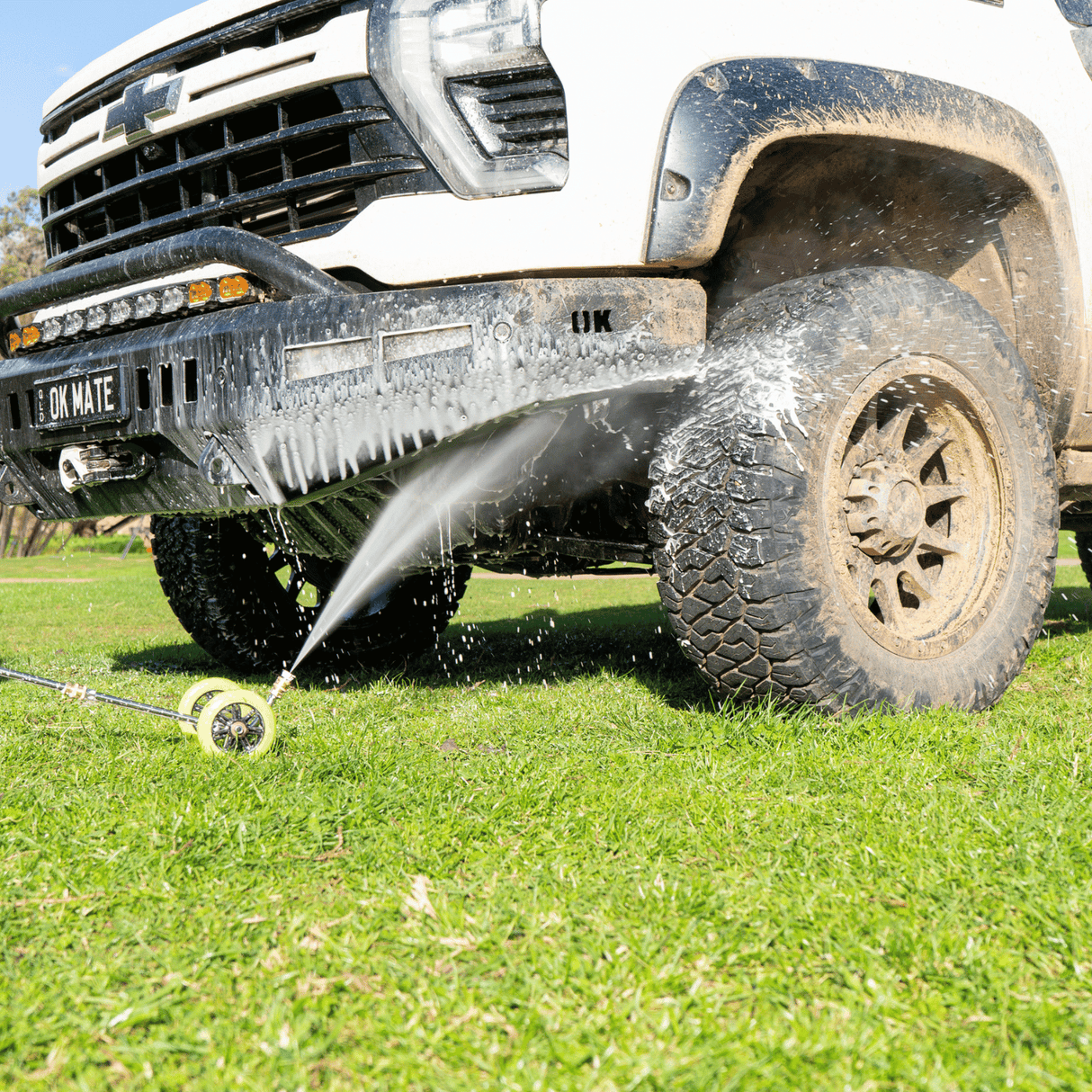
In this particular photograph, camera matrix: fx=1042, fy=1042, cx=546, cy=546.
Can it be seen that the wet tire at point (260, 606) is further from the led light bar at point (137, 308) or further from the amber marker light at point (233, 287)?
the amber marker light at point (233, 287)

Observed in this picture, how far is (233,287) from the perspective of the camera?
2.57 meters

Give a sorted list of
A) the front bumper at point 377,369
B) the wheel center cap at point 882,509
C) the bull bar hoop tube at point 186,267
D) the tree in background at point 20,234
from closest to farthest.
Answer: the front bumper at point 377,369 → the bull bar hoop tube at point 186,267 → the wheel center cap at point 882,509 → the tree in background at point 20,234

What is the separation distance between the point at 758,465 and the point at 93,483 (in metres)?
1.83

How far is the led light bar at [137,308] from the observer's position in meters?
2.57

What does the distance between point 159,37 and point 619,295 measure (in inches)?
61.1

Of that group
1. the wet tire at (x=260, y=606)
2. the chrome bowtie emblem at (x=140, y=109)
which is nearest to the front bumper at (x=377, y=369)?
the chrome bowtie emblem at (x=140, y=109)

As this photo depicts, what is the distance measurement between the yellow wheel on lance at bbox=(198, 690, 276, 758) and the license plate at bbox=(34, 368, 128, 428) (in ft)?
2.64

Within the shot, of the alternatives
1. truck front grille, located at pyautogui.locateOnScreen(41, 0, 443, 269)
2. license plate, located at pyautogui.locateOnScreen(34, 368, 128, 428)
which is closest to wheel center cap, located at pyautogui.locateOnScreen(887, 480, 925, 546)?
truck front grille, located at pyautogui.locateOnScreen(41, 0, 443, 269)

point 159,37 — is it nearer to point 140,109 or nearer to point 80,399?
point 140,109

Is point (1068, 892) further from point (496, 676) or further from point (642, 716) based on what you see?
point (496, 676)

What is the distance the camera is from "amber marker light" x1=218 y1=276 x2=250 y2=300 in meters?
2.56

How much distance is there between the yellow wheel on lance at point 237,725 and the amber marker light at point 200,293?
3.20ft

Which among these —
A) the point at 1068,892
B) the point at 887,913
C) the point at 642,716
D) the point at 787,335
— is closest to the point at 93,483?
the point at 642,716

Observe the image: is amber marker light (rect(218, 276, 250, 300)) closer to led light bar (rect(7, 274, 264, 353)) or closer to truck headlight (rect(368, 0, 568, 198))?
led light bar (rect(7, 274, 264, 353))
